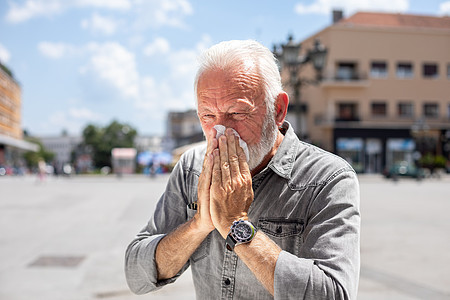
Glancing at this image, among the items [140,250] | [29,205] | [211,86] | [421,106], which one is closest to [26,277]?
[140,250]

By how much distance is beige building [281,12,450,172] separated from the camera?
4409cm

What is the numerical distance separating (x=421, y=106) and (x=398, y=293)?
142ft

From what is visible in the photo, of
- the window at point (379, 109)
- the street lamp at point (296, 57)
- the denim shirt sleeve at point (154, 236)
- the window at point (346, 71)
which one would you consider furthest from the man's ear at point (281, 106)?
the window at point (379, 109)

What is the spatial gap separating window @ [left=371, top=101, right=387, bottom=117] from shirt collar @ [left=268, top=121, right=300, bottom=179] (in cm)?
→ 4587

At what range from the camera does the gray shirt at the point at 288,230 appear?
4.50 ft

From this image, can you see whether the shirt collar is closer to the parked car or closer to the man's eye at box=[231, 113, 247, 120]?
the man's eye at box=[231, 113, 247, 120]

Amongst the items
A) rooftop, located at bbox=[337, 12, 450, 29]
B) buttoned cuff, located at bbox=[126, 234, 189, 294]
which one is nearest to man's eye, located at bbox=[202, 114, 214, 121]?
buttoned cuff, located at bbox=[126, 234, 189, 294]

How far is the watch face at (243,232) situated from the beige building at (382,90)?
42885mm

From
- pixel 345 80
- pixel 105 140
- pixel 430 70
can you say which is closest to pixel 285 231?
pixel 345 80

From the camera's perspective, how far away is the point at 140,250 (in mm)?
1731

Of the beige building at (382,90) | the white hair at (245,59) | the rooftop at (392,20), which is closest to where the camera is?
the white hair at (245,59)

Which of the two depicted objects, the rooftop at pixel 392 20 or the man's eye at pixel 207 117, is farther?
the rooftop at pixel 392 20

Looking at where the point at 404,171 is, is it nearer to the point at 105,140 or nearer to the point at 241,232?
the point at 241,232

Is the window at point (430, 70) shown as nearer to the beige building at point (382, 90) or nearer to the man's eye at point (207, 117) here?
the beige building at point (382, 90)
